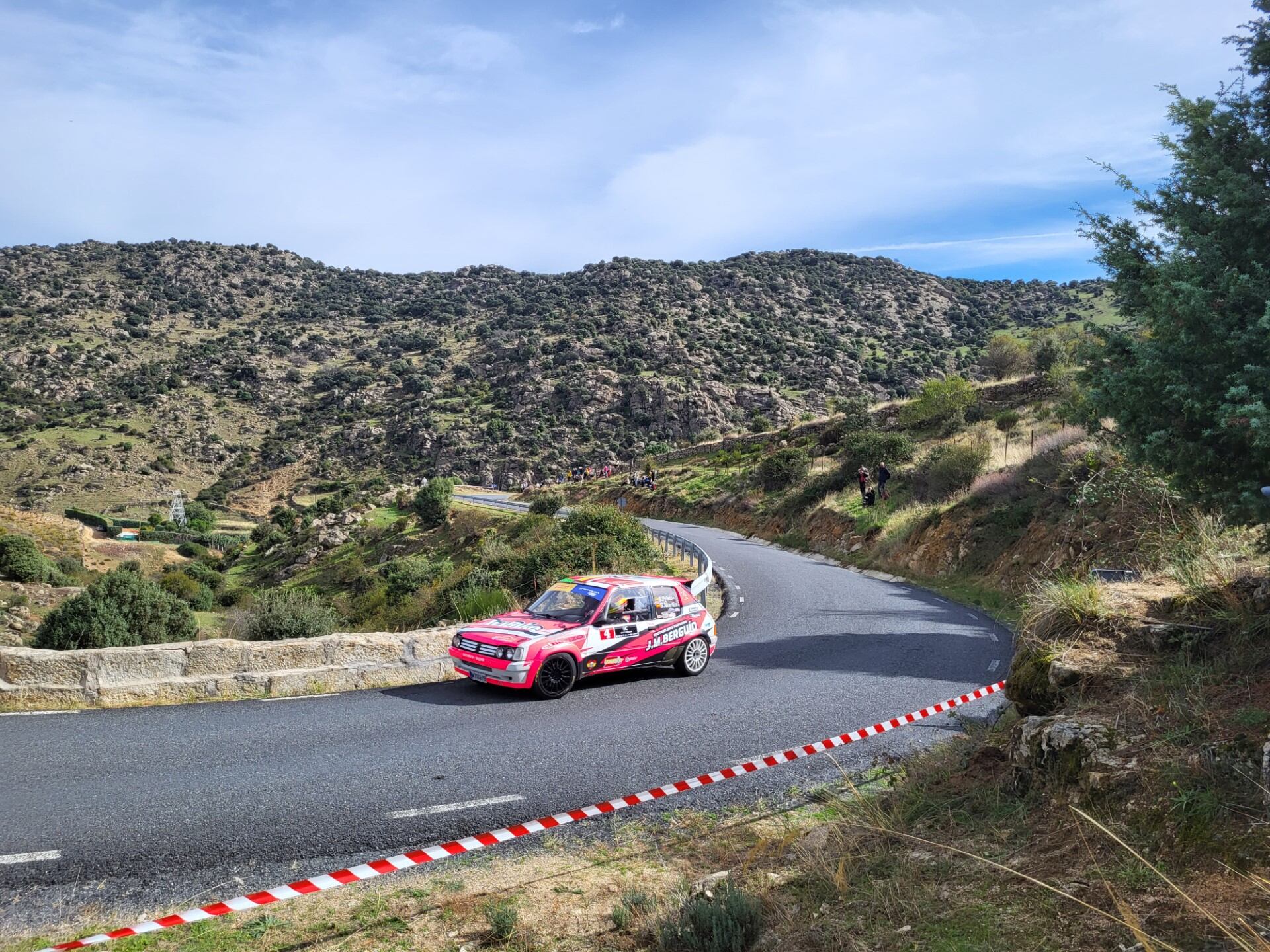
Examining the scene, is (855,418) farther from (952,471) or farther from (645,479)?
(952,471)

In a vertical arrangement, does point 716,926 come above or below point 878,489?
below

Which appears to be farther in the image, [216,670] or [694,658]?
[694,658]

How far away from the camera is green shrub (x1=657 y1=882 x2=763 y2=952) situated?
4.11 m

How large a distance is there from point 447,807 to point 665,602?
5284mm

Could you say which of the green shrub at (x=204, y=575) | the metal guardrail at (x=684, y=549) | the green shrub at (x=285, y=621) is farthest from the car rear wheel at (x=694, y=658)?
the green shrub at (x=204, y=575)

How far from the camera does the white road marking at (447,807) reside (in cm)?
621

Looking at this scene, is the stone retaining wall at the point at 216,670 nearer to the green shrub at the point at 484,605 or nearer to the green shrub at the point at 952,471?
the green shrub at the point at 484,605

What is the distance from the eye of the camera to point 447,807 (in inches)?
251

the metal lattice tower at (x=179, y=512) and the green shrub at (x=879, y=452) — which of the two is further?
the metal lattice tower at (x=179, y=512)

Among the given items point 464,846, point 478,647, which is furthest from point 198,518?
point 464,846

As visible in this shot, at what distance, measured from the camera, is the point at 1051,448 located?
22453 mm

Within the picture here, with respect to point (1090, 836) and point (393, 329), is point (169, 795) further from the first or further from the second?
point (393, 329)

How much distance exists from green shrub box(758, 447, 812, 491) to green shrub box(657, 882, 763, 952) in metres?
35.3

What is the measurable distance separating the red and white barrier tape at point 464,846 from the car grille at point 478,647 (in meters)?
3.52
